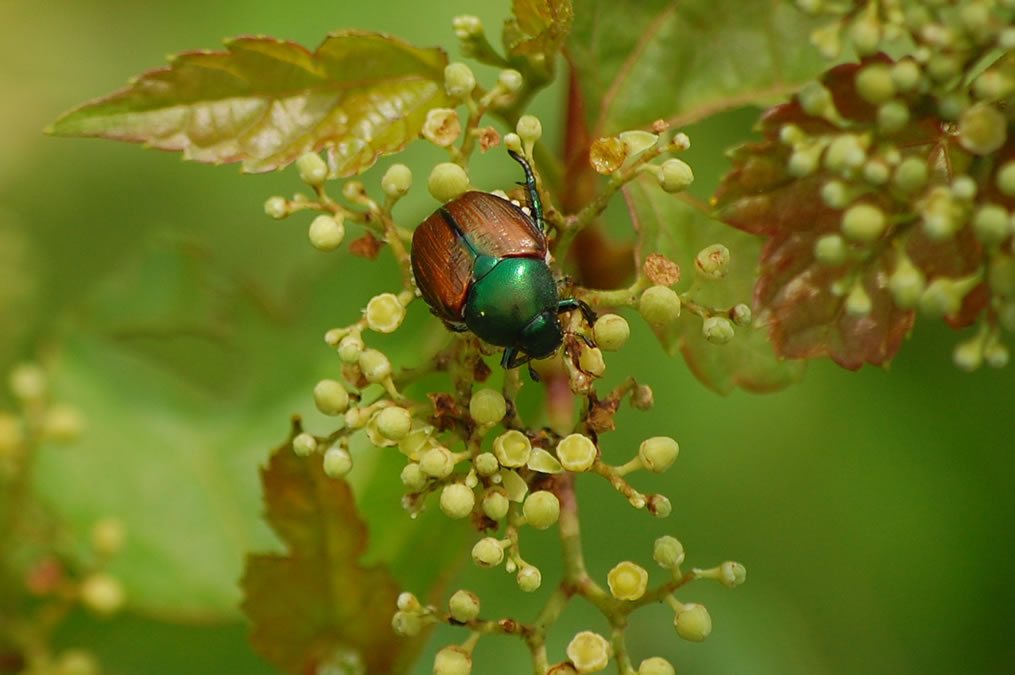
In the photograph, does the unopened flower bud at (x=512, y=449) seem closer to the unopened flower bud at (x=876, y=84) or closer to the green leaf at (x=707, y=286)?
the green leaf at (x=707, y=286)

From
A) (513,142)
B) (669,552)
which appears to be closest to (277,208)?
(513,142)

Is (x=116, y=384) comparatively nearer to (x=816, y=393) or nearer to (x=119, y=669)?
(x=119, y=669)

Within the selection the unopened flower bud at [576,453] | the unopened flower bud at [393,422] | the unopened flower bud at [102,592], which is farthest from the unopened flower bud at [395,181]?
the unopened flower bud at [102,592]

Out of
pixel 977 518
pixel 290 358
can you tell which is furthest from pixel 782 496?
pixel 290 358

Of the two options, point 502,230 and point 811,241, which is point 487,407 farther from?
point 811,241

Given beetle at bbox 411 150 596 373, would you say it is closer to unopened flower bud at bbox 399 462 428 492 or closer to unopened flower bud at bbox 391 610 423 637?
unopened flower bud at bbox 399 462 428 492

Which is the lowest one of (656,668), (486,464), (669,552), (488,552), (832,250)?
(656,668)
